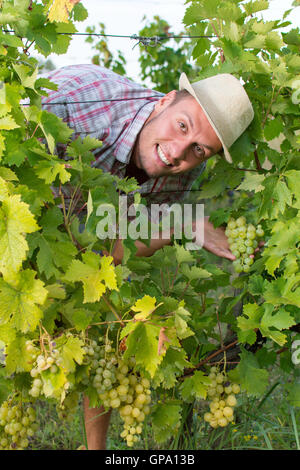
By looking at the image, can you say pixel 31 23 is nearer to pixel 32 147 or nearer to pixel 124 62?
pixel 32 147

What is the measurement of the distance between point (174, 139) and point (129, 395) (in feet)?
3.23

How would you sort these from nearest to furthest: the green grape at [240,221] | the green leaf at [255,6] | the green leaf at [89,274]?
the green leaf at [89,274]
the green leaf at [255,6]
the green grape at [240,221]

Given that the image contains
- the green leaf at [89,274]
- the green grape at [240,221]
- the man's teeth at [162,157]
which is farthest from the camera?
the man's teeth at [162,157]

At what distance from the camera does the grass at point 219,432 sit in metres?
2.29

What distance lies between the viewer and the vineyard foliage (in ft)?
3.58

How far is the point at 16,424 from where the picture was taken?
141 cm

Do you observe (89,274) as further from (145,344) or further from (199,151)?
(199,151)

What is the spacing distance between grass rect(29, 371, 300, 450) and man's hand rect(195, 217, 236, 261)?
0.82 m

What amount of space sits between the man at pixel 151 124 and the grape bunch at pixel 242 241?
97 millimetres

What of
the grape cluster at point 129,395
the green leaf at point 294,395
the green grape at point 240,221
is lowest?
the green leaf at point 294,395

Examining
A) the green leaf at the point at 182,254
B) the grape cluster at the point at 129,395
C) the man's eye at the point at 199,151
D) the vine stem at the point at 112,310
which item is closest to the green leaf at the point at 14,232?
the vine stem at the point at 112,310

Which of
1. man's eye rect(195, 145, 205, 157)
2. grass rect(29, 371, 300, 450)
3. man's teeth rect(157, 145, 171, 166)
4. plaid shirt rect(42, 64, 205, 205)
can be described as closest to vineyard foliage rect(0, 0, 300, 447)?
man's eye rect(195, 145, 205, 157)

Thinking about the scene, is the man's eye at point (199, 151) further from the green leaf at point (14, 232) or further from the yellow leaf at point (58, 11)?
the green leaf at point (14, 232)

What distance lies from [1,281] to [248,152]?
3.40 feet
